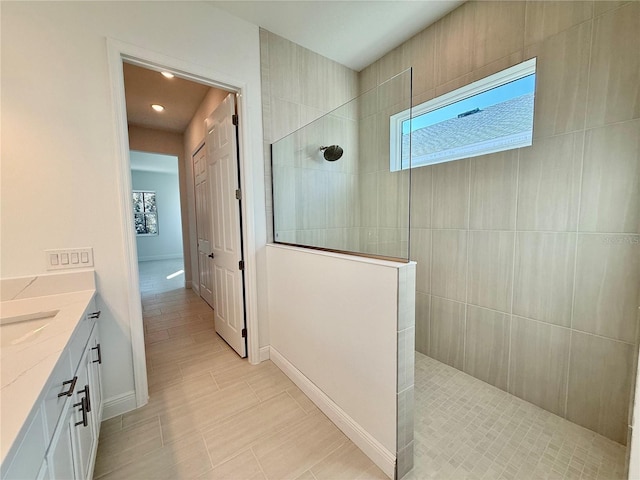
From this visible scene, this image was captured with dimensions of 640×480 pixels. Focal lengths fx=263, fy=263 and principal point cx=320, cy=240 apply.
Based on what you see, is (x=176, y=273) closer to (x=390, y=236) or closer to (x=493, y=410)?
(x=390, y=236)

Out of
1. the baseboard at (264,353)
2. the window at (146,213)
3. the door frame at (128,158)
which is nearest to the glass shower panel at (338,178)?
the door frame at (128,158)

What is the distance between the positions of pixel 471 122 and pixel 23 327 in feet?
9.95

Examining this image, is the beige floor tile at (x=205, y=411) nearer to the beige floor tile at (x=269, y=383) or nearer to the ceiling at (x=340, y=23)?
the beige floor tile at (x=269, y=383)

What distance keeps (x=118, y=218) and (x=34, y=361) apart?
1.15 meters

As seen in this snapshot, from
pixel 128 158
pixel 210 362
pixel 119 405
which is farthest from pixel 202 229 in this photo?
pixel 119 405

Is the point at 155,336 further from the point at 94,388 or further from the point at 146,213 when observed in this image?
the point at 146,213

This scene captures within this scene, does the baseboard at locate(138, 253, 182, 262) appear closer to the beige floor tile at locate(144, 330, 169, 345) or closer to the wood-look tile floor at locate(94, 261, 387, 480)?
the beige floor tile at locate(144, 330, 169, 345)

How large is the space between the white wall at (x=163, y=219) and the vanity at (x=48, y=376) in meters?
7.26

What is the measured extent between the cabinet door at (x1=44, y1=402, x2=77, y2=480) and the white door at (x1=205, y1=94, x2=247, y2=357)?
1442 mm

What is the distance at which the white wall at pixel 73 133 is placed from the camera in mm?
1435

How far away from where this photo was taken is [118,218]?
1.72 m

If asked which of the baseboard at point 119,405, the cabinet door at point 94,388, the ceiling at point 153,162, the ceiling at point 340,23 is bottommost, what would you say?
the baseboard at point 119,405

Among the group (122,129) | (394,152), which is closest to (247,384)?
(122,129)

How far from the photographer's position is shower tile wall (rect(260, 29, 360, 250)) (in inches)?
90.5
